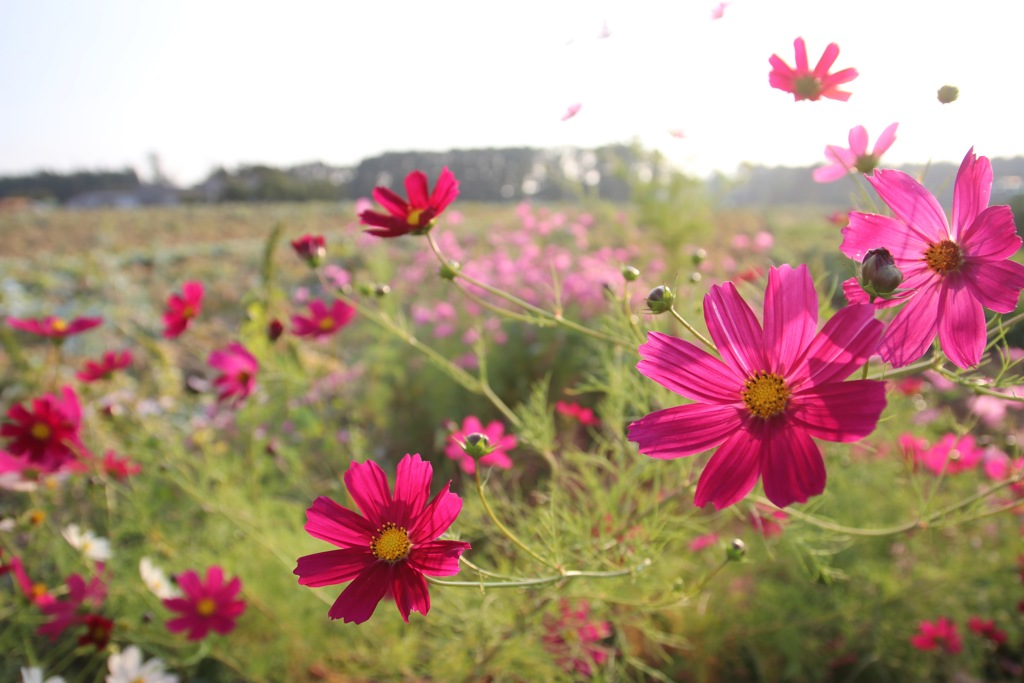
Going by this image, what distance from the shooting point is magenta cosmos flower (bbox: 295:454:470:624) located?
0.42m

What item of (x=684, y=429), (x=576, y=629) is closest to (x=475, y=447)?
(x=684, y=429)

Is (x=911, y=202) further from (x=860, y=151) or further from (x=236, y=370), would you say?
(x=236, y=370)

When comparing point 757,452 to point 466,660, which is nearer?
point 757,452

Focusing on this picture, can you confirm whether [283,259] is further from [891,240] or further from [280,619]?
[891,240]

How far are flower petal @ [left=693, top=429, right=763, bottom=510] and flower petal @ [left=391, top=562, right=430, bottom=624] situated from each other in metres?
0.20

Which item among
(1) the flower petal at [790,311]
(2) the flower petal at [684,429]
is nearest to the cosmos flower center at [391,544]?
(2) the flower petal at [684,429]

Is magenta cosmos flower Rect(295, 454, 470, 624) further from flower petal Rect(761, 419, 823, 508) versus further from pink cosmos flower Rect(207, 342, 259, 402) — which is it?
pink cosmos flower Rect(207, 342, 259, 402)

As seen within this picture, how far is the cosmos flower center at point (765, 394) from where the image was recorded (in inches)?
15.0

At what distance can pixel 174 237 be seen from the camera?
10727mm

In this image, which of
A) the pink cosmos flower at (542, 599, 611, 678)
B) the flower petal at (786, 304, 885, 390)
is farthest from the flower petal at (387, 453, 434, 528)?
the pink cosmos flower at (542, 599, 611, 678)

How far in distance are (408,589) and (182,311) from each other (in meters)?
0.97

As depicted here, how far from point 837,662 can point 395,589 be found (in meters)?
1.21

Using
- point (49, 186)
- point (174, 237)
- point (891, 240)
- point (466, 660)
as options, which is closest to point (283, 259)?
point (174, 237)

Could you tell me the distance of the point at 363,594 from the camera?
42 centimetres
